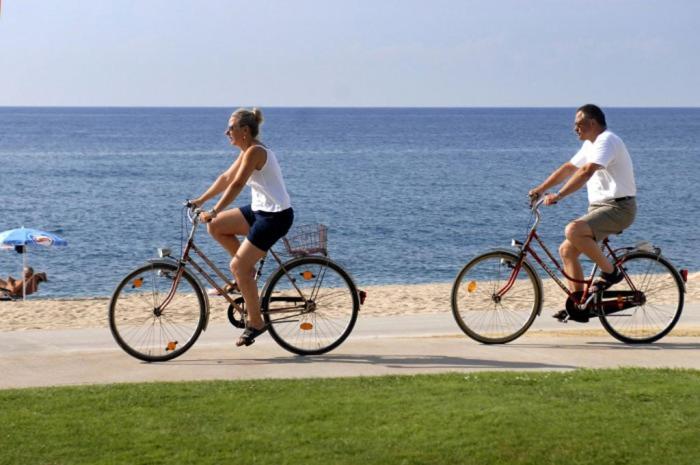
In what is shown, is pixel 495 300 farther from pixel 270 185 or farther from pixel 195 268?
pixel 195 268

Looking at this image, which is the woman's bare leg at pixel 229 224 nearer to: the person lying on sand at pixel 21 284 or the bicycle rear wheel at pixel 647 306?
the bicycle rear wheel at pixel 647 306

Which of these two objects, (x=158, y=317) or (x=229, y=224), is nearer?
(x=229, y=224)

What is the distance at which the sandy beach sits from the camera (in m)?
14.6

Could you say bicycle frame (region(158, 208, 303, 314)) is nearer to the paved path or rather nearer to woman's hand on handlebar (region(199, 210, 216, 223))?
woman's hand on handlebar (region(199, 210, 216, 223))

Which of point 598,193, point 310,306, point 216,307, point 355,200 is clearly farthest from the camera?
point 355,200

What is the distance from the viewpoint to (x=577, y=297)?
30.5 ft

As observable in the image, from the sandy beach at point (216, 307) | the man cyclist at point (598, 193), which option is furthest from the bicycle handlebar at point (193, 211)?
the sandy beach at point (216, 307)

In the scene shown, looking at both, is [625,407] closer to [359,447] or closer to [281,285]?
[359,447]

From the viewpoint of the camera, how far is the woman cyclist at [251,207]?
827 cm

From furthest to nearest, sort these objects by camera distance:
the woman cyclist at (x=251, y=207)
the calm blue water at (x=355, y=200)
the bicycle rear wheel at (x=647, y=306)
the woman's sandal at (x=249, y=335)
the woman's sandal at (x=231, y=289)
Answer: the calm blue water at (x=355, y=200)
the bicycle rear wheel at (x=647, y=306)
the woman's sandal at (x=231, y=289)
the woman's sandal at (x=249, y=335)
the woman cyclist at (x=251, y=207)

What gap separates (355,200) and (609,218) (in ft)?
157

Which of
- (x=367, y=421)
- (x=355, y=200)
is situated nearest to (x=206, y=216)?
(x=367, y=421)

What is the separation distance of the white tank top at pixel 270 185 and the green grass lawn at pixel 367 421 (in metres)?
1.40

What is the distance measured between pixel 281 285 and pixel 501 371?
1831 millimetres
